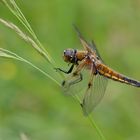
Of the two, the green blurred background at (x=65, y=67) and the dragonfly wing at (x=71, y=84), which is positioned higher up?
the green blurred background at (x=65, y=67)

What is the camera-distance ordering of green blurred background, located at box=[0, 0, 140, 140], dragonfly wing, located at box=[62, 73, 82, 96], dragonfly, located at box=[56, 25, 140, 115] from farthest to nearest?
green blurred background, located at box=[0, 0, 140, 140]
dragonfly, located at box=[56, 25, 140, 115]
dragonfly wing, located at box=[62, 73, 82, 96]

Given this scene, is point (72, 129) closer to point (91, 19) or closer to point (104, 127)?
point (104, 127)

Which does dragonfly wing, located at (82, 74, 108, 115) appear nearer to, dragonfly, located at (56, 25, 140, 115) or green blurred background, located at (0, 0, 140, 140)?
dragonfly, located at (56, 25, 140, 115)

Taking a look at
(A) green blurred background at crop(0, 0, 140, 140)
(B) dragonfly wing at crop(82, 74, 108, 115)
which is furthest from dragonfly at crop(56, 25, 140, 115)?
(A) green blurred background at crop(0, 0, 140, 140)

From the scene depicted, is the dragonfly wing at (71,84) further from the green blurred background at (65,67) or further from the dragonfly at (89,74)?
the green blurred background at (65,67)

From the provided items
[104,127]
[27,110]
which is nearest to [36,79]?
[27,110]

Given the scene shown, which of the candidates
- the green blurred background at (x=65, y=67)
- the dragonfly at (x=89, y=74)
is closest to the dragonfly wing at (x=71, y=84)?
the dragonfly at (x=89, y=74)

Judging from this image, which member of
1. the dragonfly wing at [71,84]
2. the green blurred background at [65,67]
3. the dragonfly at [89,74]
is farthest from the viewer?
the green blurred background at [65,67]
